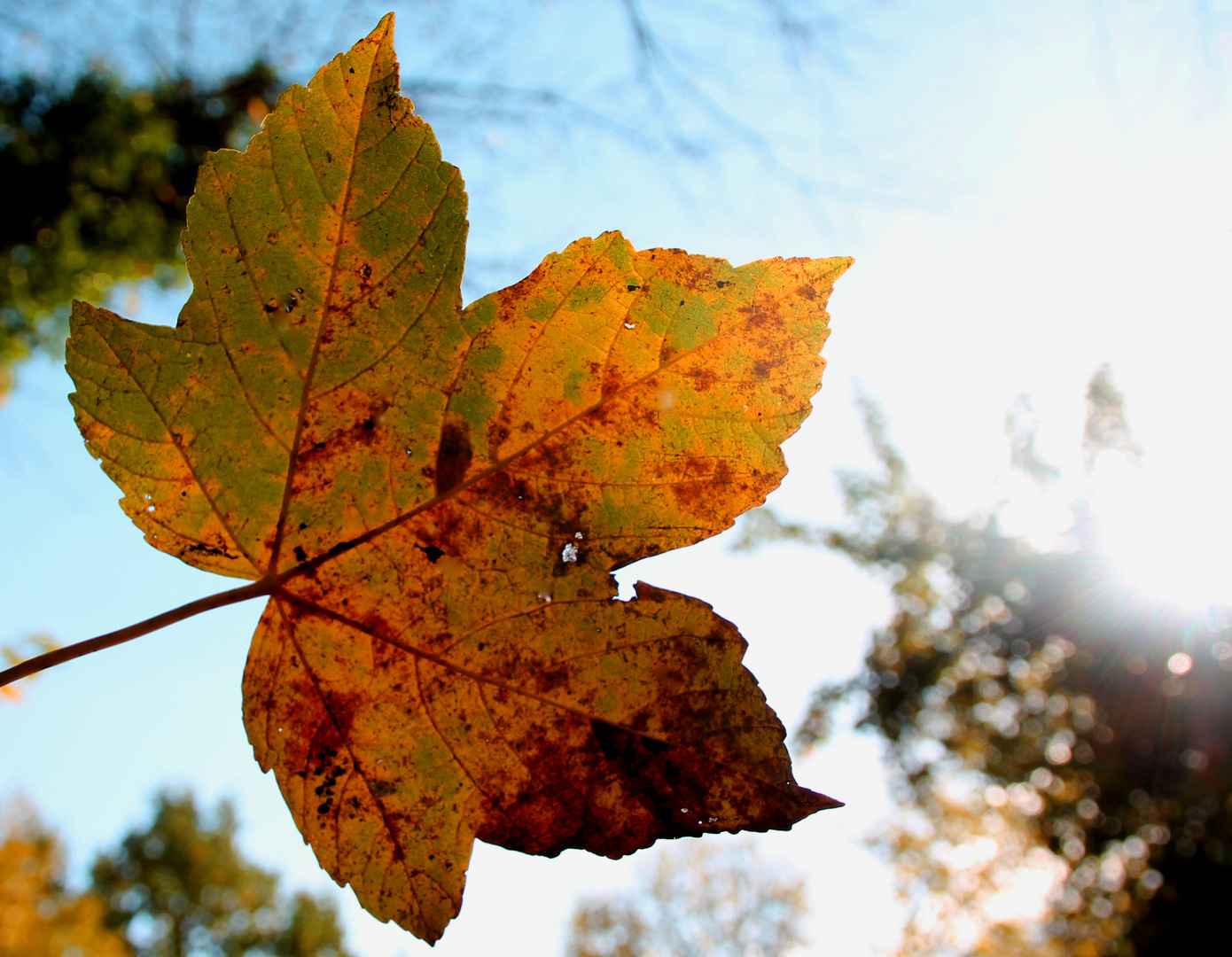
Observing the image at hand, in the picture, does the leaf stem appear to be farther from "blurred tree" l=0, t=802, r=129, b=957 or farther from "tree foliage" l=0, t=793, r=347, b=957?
"tree foliage" l=0, t=793, r=347, b=957

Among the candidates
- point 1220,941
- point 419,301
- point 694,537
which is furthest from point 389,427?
point 1220,941

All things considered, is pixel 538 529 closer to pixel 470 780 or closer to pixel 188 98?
pixel 470 780

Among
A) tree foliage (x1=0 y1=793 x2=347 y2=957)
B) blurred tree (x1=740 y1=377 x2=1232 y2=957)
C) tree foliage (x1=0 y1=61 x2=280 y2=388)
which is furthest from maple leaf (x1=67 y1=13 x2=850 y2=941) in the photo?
tree foliage (x1=0 y1=793 x2=347 y2=957)

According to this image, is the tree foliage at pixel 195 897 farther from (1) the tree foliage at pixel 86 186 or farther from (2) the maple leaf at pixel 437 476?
(2) the maple leaf at pixel 437 476

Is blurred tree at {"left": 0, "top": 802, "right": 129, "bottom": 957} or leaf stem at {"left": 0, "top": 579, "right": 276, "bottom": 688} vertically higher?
blurred tree at {"left": 0, "top": 802, "right": 129, "bottom": 957}

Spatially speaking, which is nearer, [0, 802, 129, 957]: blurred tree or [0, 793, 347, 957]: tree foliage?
[0, 802, 129, 957]: blurred tree

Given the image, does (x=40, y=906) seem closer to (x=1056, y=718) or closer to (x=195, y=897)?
(x=195, y=897)

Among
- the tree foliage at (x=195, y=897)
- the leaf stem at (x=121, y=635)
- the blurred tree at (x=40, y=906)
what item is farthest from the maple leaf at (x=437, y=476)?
the tree foliage at (x=195, y=897)
